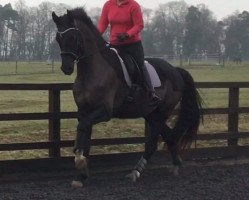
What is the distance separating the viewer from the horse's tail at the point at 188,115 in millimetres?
7926

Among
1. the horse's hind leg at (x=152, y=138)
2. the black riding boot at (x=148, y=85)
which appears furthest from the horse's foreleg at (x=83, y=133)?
the horse's hind leg at (x=152, y=138)

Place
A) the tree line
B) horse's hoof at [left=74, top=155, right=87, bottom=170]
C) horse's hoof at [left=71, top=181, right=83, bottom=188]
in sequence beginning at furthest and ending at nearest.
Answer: the tree line < horse's hoof at [left=71, top=181, right=83, bottom=188] < horse's hoof at [left=74, top=155, right=87, bottom=170]

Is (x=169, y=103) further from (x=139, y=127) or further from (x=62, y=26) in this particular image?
(x=139, y=127)

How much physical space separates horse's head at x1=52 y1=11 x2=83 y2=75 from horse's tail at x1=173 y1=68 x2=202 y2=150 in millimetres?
2417

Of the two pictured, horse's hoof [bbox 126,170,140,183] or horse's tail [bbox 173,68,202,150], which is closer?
horse's hoof [bbox 126,170,140,183]

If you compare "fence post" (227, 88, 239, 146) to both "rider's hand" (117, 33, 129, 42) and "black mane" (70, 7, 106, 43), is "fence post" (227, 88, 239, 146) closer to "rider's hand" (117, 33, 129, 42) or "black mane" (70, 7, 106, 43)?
"rider's hand" (117, 33, 129, 42)

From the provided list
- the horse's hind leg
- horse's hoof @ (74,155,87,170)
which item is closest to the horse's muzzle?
horse's hoof @ (74,155,87,170)

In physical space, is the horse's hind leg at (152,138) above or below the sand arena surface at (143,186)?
above

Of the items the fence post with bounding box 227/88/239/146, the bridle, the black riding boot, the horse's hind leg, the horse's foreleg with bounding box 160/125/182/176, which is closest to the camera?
the bridle

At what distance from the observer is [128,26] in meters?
7.12

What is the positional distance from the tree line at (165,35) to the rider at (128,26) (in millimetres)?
89573

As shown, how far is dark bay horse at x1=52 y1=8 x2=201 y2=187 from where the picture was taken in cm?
629

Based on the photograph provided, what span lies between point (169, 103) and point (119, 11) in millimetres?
1747

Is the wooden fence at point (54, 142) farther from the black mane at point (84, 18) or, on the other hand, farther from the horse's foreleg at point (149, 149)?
the black mane at point (84, 18)
